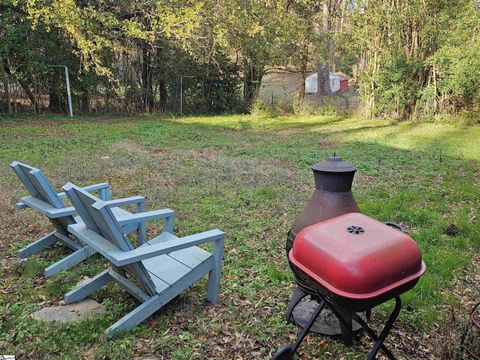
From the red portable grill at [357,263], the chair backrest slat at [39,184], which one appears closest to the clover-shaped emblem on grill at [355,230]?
the red portable grill at [357,263]

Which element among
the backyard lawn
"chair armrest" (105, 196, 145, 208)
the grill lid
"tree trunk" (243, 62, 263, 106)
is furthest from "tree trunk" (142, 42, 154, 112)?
the grill lid

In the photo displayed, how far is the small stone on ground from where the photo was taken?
2.67m

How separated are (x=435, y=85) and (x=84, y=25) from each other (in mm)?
11256

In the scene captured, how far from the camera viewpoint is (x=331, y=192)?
255 centimetres

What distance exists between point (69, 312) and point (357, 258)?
2027 mm

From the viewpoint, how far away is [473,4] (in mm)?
12336

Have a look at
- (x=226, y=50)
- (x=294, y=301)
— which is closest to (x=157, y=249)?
(x=294, y=301)

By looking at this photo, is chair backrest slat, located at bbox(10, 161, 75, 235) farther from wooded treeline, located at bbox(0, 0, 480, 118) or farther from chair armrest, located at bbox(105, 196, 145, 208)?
wooded treeline, located at bbox(0, 0, 480, 118)

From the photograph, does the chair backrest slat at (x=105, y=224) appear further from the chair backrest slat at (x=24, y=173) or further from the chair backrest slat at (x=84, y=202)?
the chair backrest slat at (x=24, y=173)

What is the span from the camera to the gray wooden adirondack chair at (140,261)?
2350mm

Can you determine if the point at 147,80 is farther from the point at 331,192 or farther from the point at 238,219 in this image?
the point at 331,192

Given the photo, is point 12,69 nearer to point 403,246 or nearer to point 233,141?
point 233,141

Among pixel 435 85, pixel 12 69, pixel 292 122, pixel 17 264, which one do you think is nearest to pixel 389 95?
pixel 435 85

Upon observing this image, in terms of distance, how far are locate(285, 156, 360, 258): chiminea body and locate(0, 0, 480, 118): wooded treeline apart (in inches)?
392
